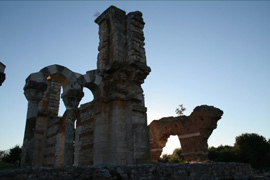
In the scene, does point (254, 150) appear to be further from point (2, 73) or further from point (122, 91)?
point (2, 73)

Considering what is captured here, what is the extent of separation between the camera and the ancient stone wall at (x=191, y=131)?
58.2 ft

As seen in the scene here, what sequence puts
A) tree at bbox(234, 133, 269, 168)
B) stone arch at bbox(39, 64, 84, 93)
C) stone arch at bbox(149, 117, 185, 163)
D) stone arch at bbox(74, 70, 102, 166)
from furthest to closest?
tree at bbox(234, 133, 269, 168) < stone arch at bbox(149, 117, 185, 163) < stone arch at bbox(74, 70, 102, 166) < stone arch at bbox(39, 64, 84, 93)

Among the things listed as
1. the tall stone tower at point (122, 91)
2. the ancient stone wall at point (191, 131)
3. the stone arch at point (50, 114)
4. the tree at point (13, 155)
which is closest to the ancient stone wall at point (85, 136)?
the tall stone tower at point (122, 91)

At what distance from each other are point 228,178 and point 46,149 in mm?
9835

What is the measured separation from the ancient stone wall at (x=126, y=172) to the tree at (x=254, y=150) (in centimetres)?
2736

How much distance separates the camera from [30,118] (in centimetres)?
704

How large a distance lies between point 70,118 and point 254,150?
32405 millimetres

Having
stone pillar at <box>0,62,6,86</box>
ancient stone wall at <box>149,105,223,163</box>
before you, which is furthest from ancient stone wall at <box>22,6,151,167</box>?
ancient stone wall at <box>149,105,223,163</box>

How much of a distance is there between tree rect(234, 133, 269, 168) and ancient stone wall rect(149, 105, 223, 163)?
1794 centimetres

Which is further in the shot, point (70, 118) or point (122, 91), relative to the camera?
point (122, 91)

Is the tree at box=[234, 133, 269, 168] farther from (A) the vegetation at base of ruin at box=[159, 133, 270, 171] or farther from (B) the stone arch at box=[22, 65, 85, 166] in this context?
(B) the stone arch at box=[22, 65, 85, 166]

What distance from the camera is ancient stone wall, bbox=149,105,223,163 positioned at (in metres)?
17.7

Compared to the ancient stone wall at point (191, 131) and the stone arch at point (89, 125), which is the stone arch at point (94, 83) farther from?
the ancient stone wall at point (191, 131)

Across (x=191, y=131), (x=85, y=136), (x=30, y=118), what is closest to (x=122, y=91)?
(x=85, y=136)
